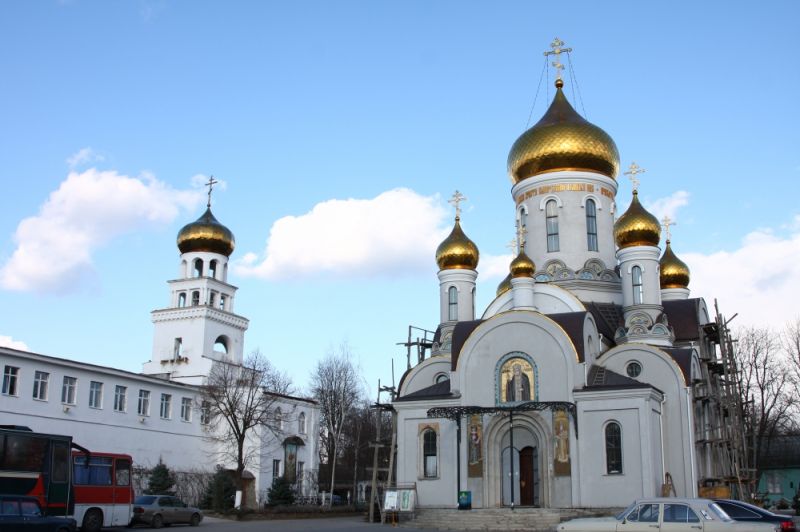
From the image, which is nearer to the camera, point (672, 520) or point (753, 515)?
point (753, 515)

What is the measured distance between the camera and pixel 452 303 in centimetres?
3172

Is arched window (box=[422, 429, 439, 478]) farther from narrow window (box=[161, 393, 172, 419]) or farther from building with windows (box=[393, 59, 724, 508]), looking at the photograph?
narrow window (box=[161, 393, 172, 419])

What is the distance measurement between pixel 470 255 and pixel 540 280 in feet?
9.18

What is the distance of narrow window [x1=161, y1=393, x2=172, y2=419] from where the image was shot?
35.4 meters

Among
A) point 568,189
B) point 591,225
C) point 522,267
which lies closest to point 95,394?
point 522,267

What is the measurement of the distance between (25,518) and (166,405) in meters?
21.9

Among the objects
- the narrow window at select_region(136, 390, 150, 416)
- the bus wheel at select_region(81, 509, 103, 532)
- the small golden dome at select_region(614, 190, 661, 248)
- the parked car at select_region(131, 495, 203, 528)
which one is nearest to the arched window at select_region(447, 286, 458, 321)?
the small golden dome at select_region(614, 190, 661, 248)

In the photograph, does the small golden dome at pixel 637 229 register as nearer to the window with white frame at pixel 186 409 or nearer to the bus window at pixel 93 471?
the bus window at pixel 93 471

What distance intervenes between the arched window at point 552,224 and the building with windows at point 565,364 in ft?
0.12

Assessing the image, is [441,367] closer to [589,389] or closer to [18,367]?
[589,389]

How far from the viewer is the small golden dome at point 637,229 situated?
2905 cm

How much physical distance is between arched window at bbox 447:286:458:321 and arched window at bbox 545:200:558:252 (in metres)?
3.86

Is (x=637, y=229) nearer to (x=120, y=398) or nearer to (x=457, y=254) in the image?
(x=457, y=254)

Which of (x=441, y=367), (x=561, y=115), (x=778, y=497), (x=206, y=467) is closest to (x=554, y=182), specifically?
(x=561, y=115)
